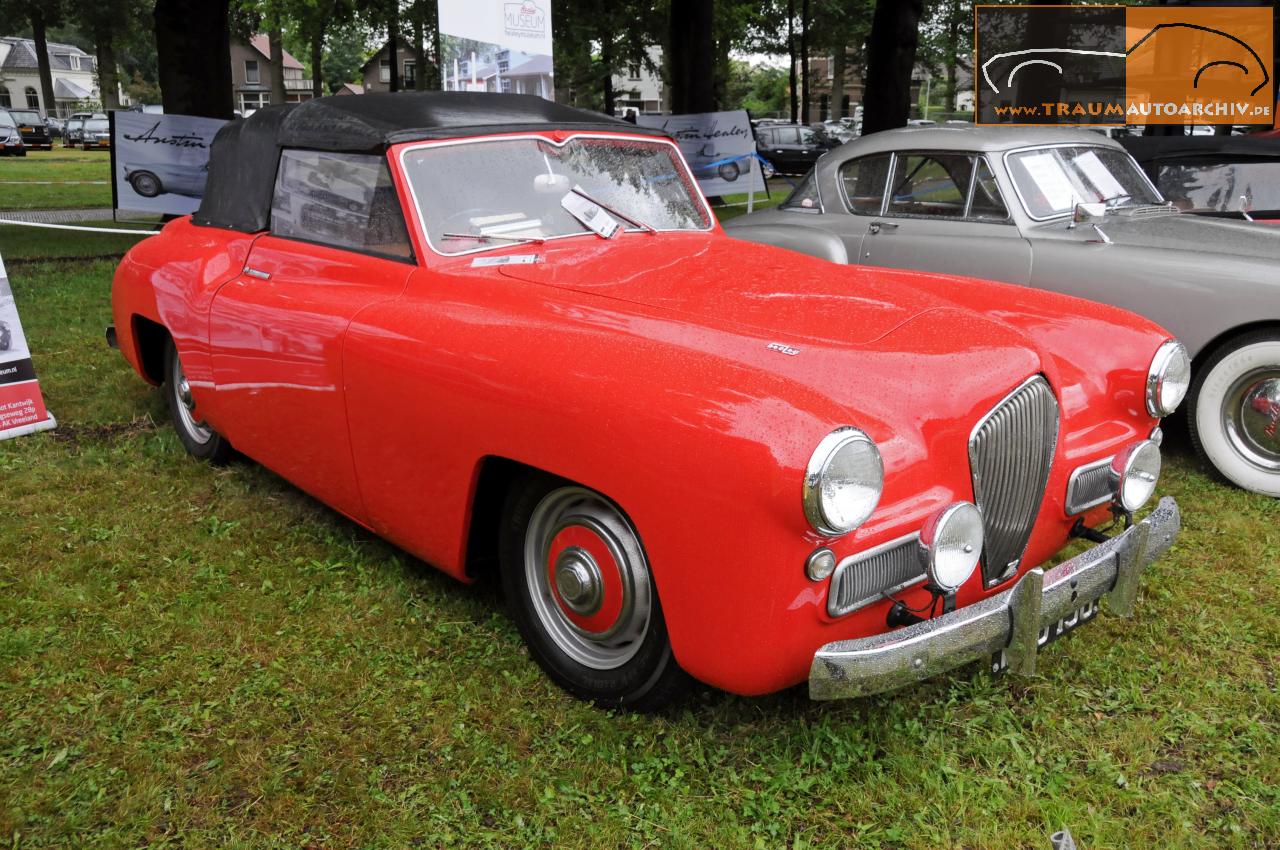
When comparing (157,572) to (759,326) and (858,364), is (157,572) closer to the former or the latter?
(759,326)

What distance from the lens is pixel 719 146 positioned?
1409 centimetres

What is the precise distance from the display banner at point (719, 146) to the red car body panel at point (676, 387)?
34.6ft

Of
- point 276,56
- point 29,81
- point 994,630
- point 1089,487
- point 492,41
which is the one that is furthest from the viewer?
point 29,81

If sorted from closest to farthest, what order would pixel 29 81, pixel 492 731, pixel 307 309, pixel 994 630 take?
pixel 994 630 → pixel 492 731 → pixel 307 309 → pixel 29 81

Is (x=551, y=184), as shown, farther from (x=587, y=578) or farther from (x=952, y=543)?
(x=952, y=543)

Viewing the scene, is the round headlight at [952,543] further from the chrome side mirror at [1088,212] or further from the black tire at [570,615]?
the chrome side mirror at [1088,212]

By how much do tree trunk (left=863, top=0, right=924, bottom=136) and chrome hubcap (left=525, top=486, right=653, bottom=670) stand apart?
10623mm

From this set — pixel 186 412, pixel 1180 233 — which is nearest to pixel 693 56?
pixel 1180 233

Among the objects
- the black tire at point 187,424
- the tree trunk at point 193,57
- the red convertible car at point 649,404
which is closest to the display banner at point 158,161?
the tree trunk at point 193,57

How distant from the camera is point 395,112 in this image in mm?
3623

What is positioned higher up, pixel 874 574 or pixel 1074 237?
pixel 1074 237

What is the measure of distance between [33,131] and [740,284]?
42.3 metres

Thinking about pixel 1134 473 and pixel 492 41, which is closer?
pixel 1134 473

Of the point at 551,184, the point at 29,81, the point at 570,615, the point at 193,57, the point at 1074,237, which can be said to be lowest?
the point at 570,615
